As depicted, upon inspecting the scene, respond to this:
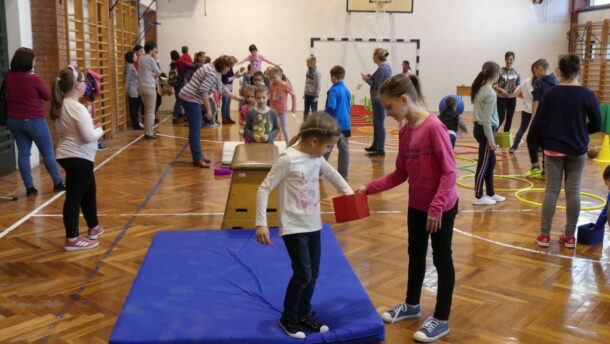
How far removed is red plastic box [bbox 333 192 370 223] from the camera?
3043mm

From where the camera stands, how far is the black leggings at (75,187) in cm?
430

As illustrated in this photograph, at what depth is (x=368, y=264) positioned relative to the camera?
422cm

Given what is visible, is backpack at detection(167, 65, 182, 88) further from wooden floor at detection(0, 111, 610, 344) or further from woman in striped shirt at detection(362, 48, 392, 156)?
wooden floor at detection(0, 111, 610, 344)

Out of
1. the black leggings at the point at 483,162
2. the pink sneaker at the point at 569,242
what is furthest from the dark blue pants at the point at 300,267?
the black leggings at the point at 483,162

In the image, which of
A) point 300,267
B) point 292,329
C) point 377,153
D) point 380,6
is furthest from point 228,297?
point 380,6

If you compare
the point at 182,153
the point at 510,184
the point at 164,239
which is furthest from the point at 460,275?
the point at 182,153

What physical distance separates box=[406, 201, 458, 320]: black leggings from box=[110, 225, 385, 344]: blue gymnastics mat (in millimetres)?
344

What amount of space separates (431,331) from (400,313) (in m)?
0.28

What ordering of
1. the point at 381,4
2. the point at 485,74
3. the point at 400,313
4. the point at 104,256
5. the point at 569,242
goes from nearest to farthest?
1. the point at 400,313
2. the point at 104,256
3. the point at 569,242
4. the point at 485,74
5. the point at 381,4

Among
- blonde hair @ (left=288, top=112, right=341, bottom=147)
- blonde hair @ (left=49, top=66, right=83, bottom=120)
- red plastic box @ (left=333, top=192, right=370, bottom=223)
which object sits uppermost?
blonde hair @ (left=49, top=66, right=83, bottom=120)

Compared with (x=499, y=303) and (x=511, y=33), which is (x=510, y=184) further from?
(x=511, y=33)

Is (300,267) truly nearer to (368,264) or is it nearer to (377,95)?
(368,264)

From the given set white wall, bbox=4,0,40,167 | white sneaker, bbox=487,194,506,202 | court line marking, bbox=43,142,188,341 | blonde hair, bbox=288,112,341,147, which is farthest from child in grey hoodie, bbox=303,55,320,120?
blonde hair, bbox=288,112,341,147

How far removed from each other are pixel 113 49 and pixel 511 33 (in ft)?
36.6
